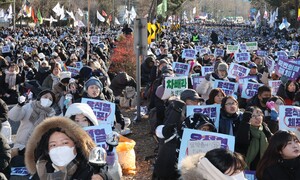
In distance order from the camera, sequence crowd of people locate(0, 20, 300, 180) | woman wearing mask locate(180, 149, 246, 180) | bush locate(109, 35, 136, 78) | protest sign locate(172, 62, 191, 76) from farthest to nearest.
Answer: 1. bush locate(109, 35, 136, 78)
2. protest sign locate(172, 62, 191, 76)
3. crowd of people locate(0, 20, 300, 180)
4. woman wearing mask locate(180, 149, 246, 180)

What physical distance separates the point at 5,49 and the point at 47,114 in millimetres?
13954

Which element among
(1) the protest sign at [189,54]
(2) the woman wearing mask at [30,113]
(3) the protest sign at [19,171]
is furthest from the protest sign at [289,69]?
(3) the protest sign at [19,171]

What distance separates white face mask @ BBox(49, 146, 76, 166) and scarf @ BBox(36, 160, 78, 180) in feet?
0.12

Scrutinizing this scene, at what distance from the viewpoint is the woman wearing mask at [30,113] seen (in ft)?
23.7

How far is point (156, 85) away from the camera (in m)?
10.0

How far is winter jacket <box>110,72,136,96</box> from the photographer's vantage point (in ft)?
41.6

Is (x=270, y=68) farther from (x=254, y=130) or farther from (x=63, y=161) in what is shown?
(x=63, y=161)

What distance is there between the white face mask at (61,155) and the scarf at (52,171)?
0.12 feet

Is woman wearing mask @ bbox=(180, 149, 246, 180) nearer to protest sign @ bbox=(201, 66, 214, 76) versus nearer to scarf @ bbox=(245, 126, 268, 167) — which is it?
scarf @ bbox=(245, 126, 268, 167)

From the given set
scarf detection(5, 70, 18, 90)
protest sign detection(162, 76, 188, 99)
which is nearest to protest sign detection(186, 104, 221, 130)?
protest sign detection(162, 76, 188, 99)

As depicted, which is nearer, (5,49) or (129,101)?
(129,101)

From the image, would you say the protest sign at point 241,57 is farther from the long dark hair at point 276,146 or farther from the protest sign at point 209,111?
the long dark hair at point 276,146

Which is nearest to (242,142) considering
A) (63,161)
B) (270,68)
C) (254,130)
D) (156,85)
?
(254,130)

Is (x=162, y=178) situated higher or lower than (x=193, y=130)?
lower
